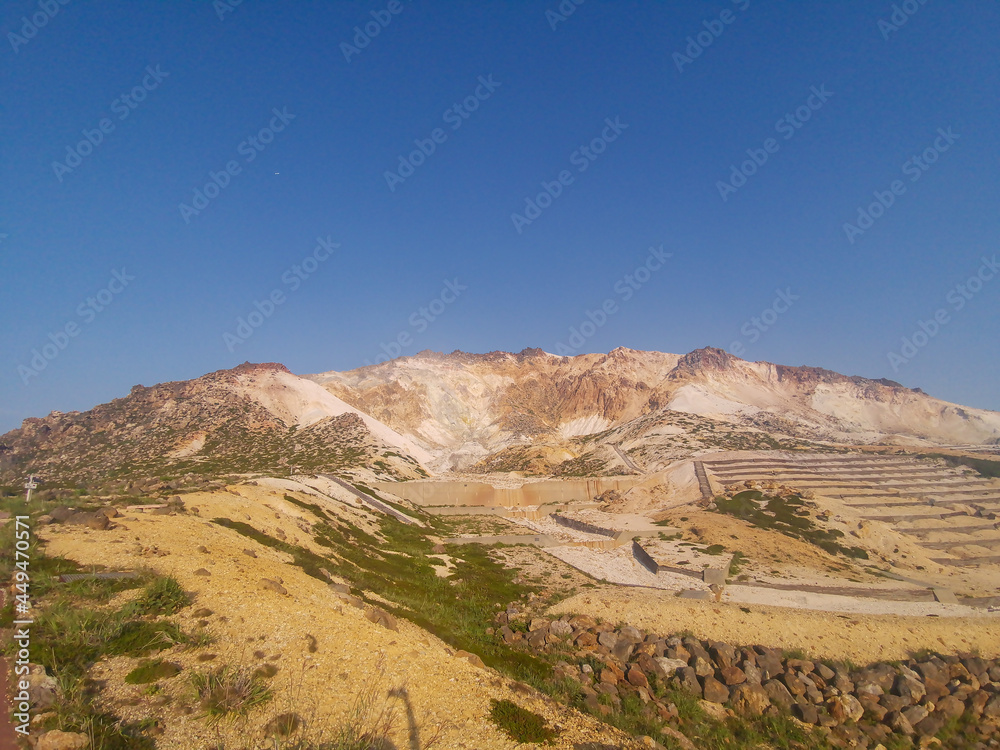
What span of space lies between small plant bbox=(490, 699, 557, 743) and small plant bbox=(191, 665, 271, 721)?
433cm

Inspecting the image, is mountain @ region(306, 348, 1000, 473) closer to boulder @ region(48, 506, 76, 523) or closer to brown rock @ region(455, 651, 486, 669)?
brown rock @ region(455, 651, 486, 669)

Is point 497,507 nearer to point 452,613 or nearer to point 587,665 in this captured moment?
point 452,613

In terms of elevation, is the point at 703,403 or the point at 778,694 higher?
the point at 703,403

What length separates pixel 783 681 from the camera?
16391mm

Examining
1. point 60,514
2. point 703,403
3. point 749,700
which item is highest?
point 703,403

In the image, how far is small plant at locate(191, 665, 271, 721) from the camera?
7.81 m

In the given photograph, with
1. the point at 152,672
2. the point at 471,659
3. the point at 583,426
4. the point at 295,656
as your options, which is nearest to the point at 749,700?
the point at 471,659

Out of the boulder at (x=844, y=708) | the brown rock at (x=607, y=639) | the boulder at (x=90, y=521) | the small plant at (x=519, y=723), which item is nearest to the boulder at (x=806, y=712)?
the boulder at (x=844, y=708)

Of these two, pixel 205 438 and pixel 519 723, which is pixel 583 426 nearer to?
pixel 205 438

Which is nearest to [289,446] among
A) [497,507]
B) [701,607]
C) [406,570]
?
[497,507]

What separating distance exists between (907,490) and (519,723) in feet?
207

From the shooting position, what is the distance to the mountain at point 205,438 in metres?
63.3

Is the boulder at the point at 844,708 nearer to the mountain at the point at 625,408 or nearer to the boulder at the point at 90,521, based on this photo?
the boulder at the point at 90,521

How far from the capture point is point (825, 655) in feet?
60.7
